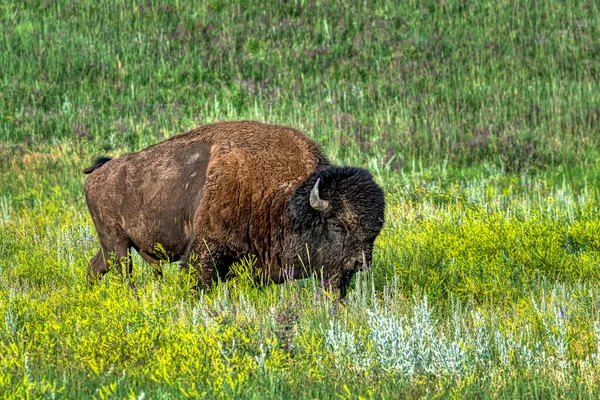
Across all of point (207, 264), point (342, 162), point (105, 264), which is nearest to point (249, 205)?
point (207, 264)

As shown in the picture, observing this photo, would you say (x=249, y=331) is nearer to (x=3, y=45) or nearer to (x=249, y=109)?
(x=249, y=109)

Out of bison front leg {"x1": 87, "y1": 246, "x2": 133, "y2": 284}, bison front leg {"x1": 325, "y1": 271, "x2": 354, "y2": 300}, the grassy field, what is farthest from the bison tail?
bison front leg {"x1": 325, "y1": 271, "x2": 354, "y2": 300}

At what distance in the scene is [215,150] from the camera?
7.35 meters

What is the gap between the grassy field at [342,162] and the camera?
4.88 m

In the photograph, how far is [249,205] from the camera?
7.14m

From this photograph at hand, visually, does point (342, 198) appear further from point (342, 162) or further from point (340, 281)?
point (342, 162)

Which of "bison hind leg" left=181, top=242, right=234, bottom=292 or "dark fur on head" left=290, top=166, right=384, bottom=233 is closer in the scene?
"dark fur on head" left=290, top=166, right=384, bottom=233

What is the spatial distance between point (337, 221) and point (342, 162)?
33.3 ft

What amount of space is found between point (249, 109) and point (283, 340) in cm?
1596

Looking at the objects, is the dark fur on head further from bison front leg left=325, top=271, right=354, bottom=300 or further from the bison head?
bison front leg left=325, top=271, right=354, bottom=300

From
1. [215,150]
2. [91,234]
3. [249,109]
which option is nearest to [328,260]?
[215,150]

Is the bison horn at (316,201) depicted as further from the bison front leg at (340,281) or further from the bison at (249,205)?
the bison front leg at (340,281)

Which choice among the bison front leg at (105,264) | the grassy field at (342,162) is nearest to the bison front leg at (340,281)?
the grassy field at (342,162)

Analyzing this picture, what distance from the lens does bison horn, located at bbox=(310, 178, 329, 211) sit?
679 cm
